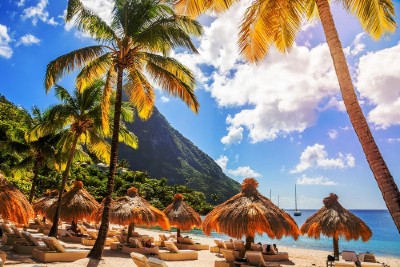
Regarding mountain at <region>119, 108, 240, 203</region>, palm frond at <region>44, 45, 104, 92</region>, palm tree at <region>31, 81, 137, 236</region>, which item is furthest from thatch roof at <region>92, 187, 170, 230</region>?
mountain at <region>119, 108, 240, 203</region>

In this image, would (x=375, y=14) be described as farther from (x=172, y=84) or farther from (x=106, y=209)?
(x=106, y=209)

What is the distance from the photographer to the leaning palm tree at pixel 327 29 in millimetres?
4414

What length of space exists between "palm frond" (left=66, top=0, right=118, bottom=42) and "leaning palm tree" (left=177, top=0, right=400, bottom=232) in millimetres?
4349

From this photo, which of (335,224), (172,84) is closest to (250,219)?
(335,224)

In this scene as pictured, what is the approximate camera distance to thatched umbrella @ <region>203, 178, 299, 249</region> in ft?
32.8

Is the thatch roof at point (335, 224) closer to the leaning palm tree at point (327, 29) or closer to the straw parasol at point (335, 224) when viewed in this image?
the straw parasol at point (335, 224)

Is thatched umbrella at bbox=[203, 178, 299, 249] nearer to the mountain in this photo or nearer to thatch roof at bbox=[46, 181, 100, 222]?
thatch roof at bbox=[46, 181, 100, 222]

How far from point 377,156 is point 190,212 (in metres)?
12.9

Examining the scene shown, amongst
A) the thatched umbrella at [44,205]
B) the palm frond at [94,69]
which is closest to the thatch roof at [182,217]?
the thatched umbrella at [44,205]

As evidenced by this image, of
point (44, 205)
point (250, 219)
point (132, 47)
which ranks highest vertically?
point (132, 47)

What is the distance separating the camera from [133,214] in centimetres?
1308

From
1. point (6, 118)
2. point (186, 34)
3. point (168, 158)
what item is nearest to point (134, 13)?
point (186, 34)

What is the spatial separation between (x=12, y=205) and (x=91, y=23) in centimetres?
587

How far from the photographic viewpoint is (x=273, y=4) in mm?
7336
